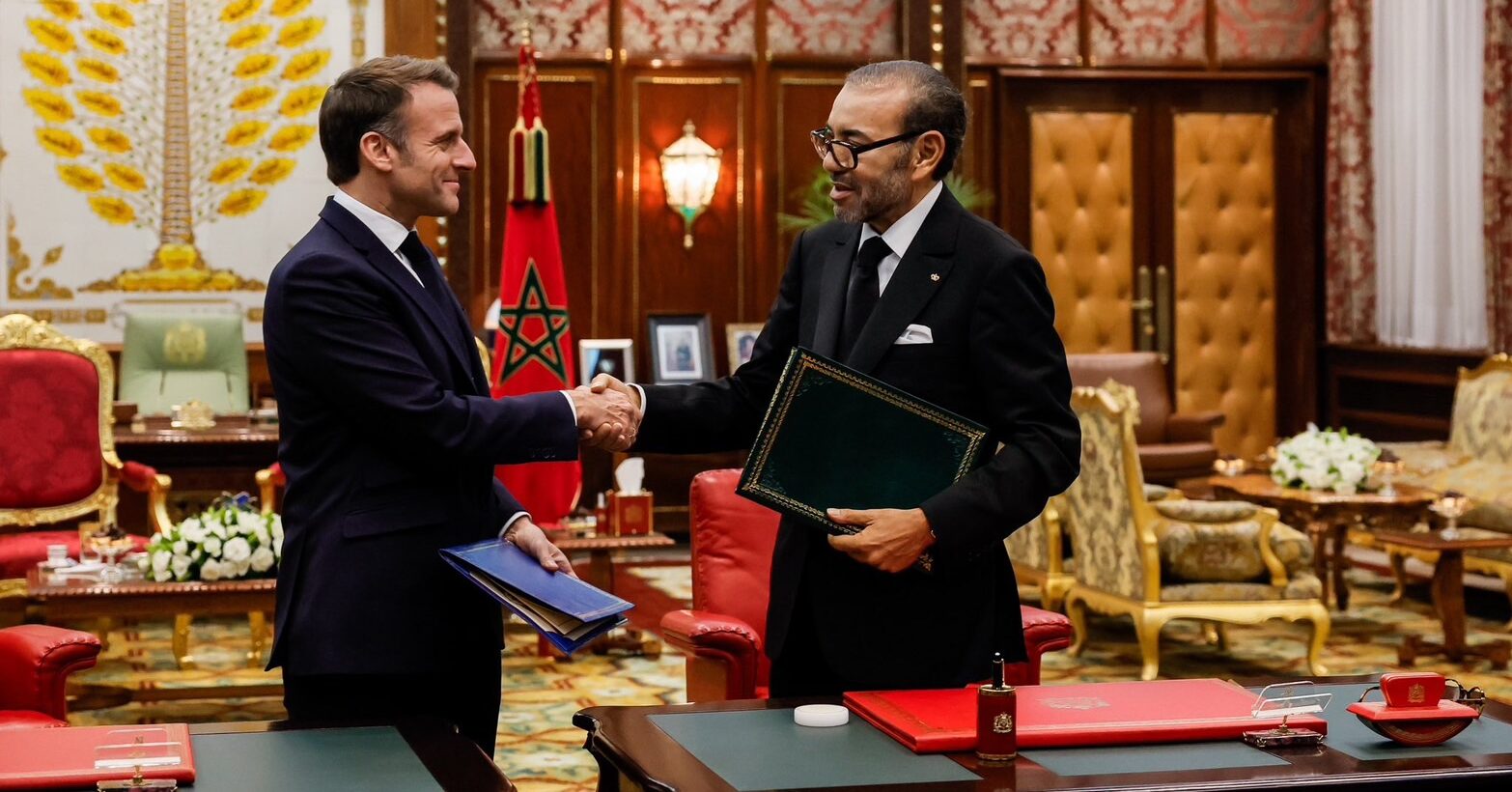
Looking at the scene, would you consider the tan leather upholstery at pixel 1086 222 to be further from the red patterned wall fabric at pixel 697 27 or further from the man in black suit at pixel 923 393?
the man in black suit at pixel 923 393

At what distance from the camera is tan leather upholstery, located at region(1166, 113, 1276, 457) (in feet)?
34.4

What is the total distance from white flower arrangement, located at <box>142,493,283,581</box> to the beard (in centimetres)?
311

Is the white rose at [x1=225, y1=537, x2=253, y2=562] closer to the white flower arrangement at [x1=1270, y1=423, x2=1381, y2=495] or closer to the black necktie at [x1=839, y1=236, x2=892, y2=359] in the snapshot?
the black necktie at [x1=839, y1=236, x2=892, y2=359]

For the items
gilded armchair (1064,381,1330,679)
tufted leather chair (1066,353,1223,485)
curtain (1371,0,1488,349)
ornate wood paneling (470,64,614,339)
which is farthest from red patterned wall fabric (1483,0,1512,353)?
ornate wood paneling (470,64,614,339)

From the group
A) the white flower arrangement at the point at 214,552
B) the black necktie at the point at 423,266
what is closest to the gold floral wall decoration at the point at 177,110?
the white flower arrangement at the point at 214,552

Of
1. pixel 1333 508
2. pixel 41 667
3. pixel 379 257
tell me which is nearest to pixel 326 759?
pixel 379 257

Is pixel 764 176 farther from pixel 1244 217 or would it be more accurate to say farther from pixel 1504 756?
pixel 1504 756

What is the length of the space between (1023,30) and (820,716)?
27.7 ft

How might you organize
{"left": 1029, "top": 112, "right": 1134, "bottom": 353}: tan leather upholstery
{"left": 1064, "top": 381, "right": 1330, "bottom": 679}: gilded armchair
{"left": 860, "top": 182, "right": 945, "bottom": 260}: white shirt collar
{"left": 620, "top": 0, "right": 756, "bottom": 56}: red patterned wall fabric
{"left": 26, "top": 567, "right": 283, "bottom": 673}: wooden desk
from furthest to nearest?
1. {"left": 1029, "top": 112, "right": 1134, "bottom": 353}: tan leather upholstery
2. {"left": 620, "top": 0, "right": 756, "bottom": 56}: red patterned wall fabric
3. {"left": 1064, "top": 381, "right": 1330, "bottom": 679}: gilded armchair
4. {"left": 26, "top": 567, "right": 283, "bottom": 673}: wooden desk
5. {"left": 860, "top": 182, "right": 945, "bottom": 260}: white shirt collar

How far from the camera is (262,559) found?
529 centimetres

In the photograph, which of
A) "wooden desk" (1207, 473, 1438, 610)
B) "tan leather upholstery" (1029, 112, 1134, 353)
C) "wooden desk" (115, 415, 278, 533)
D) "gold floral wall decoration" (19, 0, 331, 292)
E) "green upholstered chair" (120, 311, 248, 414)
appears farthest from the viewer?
"tan leather upholstery" (1029, 112, 1134, 353)

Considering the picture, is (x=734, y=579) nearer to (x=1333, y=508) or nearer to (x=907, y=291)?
(x=907, y=291)

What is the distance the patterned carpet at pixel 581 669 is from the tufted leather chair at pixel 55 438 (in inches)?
23.2

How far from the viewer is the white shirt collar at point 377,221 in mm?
2555
